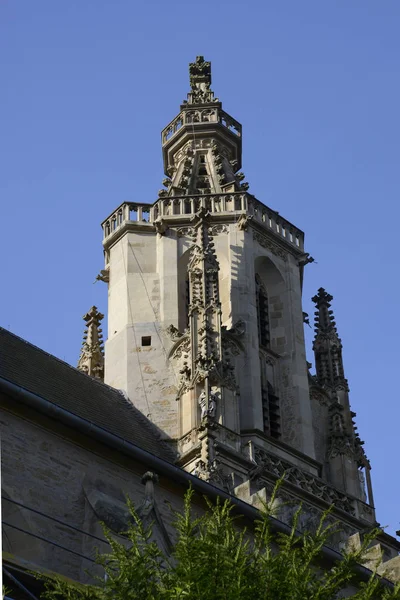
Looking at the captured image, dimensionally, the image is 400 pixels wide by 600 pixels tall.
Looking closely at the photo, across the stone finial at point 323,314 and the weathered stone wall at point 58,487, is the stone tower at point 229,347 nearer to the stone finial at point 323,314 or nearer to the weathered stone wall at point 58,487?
the stone finial at point 323,314

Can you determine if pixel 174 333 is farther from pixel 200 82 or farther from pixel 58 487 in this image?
pixel 200 82

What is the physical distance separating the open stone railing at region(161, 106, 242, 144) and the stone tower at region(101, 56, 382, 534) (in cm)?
290

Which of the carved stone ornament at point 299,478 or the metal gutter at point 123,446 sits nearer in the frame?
the metal gutter at point 123,446

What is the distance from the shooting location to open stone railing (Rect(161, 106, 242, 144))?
38656 mm

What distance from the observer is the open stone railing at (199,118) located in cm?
3866

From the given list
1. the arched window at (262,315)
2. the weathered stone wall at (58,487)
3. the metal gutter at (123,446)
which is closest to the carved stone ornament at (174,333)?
the arched window at (262,315)

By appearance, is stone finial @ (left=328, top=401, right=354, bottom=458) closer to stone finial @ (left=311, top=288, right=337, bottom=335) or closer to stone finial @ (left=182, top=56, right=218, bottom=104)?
stone finial @ (left=311, top=288, right=337, bottom=335)

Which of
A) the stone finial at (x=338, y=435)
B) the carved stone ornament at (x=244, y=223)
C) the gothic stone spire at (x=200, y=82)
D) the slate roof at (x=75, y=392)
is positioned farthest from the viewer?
the gothic stone spire at (x=200, y=82)

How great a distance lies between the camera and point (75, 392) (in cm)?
2606

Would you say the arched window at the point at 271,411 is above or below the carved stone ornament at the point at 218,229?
below

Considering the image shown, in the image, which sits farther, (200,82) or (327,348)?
(200,82)

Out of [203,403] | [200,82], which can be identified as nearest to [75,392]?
[203,403]

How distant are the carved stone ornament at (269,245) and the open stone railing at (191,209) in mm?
271

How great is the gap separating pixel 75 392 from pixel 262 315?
7943 mm
